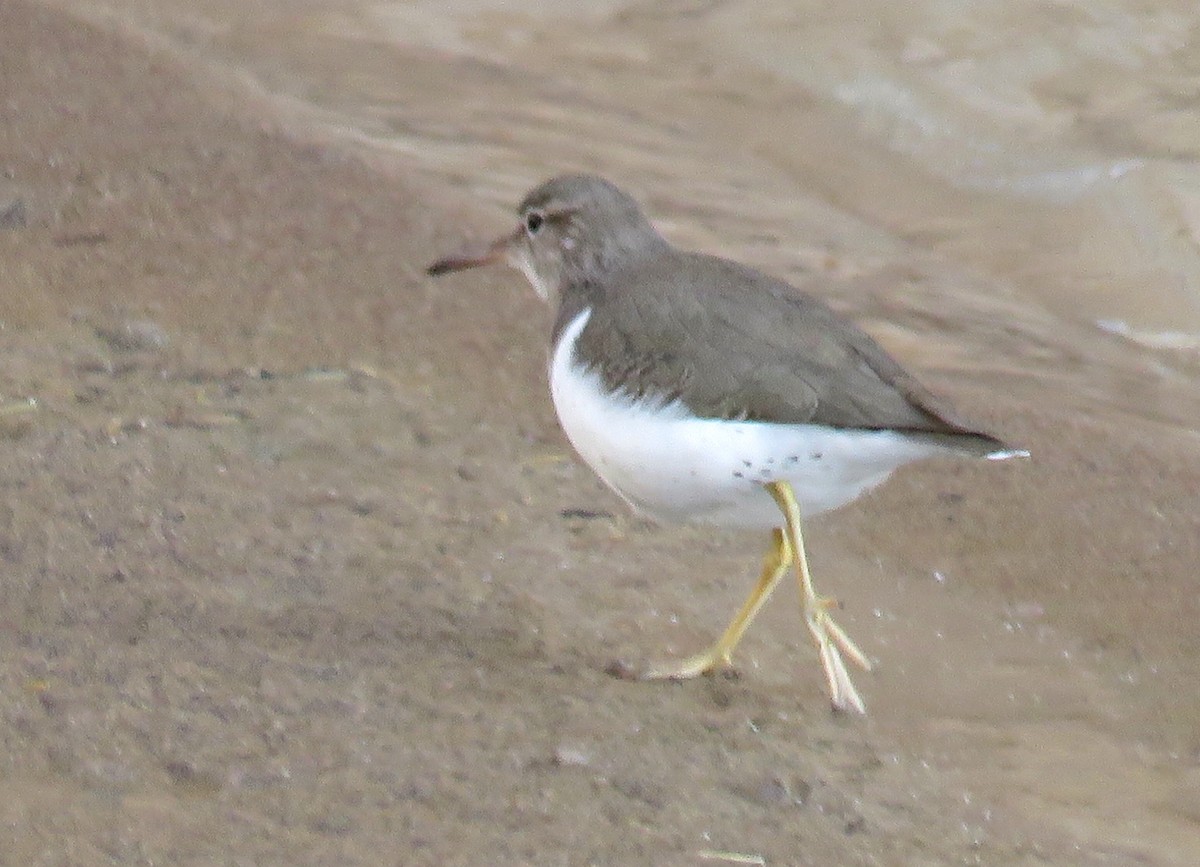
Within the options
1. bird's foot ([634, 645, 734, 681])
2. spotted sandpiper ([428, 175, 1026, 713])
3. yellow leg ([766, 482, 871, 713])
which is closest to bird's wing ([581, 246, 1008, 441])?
spotted sandpiper ([428, 175, 1026, 713])

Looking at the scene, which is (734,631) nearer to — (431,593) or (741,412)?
(741,412)

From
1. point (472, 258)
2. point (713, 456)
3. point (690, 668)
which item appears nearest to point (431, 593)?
point (690, 668)

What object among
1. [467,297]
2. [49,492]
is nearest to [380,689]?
[49,492]

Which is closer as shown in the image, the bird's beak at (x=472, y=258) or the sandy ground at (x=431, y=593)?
the sandy ground at (x=431, y=593)

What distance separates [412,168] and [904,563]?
3.34 meters

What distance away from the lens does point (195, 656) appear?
164 inches

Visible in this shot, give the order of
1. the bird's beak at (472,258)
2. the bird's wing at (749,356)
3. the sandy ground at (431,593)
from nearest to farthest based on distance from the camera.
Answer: the sandy ground at (431,593), the bird's wing at (749,356), the bird's beak at (472,258)

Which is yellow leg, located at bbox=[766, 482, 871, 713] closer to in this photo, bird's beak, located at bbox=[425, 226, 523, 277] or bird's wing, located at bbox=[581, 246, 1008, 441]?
bird's wing, located at bbox=[581, 246, 1008, 441]

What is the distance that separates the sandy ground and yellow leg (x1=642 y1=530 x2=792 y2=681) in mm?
51

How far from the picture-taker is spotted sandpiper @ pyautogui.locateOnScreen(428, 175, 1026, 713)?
4.22 metres

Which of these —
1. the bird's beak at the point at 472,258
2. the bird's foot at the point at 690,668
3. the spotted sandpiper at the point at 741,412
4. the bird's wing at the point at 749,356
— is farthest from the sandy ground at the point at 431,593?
the bird's wing at the point at 749,356

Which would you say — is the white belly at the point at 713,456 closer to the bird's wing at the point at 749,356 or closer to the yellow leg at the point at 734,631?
the bird's wing at the point at 749,356

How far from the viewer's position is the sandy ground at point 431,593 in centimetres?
376

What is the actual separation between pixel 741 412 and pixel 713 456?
12cm
